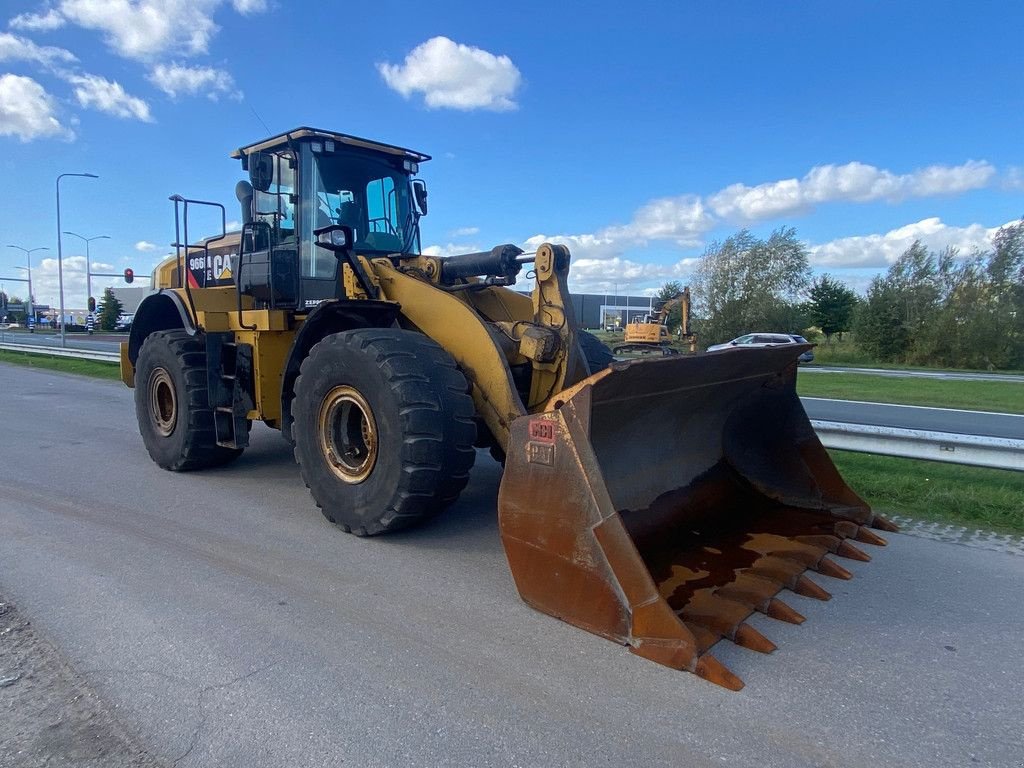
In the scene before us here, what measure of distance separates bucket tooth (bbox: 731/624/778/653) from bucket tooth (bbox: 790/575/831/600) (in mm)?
646

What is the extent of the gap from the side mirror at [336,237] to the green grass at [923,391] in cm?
1439

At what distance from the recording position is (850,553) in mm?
4484

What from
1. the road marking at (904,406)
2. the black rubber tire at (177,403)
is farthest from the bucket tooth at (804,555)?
the road marking at (904,406)

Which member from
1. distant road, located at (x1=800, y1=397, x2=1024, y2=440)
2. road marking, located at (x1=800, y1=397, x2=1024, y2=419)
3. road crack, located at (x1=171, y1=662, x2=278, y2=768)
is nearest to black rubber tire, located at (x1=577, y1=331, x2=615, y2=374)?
road crack, located at (x1=171, y1=662, x2=278, y2=768)

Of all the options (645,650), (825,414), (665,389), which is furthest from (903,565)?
(825,414)

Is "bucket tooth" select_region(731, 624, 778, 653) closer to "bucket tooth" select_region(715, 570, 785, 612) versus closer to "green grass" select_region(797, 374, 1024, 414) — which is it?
"bucket tooth" select_region(715, 570, 785, 612)

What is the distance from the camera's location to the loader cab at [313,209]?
6.05 meters

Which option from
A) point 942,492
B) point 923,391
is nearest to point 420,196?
point 942,492

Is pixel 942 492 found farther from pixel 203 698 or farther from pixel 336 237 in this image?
pixel 203 698

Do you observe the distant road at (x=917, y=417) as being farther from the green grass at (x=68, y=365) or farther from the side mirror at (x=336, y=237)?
the green grass at (x=68, y=365)

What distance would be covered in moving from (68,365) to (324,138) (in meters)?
19.7

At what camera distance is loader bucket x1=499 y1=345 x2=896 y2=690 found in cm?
333

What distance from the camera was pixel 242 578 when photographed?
426cm

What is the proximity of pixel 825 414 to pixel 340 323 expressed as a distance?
10.4 m
